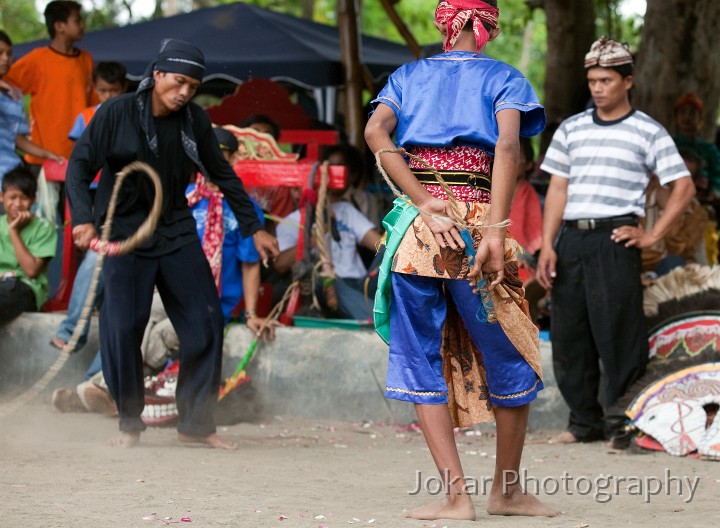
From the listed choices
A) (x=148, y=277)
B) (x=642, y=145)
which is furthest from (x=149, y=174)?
(x=642, y=145)

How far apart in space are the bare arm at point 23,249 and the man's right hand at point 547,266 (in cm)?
328

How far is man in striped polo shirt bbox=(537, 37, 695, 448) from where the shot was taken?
6.04m

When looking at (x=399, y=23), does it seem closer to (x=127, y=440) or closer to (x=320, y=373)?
(x=320, y=373)

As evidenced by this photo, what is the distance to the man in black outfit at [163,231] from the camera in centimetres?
572

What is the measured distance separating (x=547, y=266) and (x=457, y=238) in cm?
231

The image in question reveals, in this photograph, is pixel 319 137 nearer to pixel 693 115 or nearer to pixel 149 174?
pixel 149 174

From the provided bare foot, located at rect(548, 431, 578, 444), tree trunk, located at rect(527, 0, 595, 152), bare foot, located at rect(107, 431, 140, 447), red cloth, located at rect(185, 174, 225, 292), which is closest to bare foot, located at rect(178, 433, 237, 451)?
bare foot, located at rect(107, 431, 140, 447)

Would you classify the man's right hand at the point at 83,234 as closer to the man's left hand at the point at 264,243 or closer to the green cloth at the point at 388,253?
the man's left hand at the point at 264,243

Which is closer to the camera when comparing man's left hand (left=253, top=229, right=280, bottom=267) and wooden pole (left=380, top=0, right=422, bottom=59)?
man's left hand (left=253, top=229, right=280, bottom=267)

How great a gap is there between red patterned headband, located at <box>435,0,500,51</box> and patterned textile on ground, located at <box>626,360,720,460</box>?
8.31 ft

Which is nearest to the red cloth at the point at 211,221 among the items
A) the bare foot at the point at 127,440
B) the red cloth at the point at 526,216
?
the bare foot at the point at 127,440

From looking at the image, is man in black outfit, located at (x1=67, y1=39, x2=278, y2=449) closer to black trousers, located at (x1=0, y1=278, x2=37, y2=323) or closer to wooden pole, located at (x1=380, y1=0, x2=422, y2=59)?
black trousers, located at (x1=0, y1=278, x2=37, y2=323)

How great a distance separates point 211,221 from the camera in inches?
273

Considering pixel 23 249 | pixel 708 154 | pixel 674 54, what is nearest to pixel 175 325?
pixel 23 249
